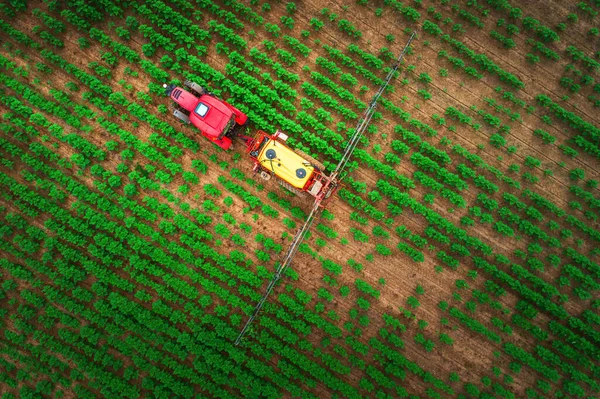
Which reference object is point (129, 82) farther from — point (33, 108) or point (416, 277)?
point (416, 277)

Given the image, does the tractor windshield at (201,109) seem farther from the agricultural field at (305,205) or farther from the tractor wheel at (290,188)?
the tractor wheel at (290,188)

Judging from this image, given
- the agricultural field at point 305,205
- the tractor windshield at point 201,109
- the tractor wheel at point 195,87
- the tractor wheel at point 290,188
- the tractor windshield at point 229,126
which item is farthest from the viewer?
the agricultural field at point 305,205

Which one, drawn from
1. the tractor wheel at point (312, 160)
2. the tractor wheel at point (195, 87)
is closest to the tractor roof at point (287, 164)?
the tractor wheel at point (312, 160)

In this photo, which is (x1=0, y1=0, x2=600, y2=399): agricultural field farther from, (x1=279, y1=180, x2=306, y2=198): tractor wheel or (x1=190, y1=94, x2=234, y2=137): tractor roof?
(x1=190, y1=94, x2=234, y2=137): tractor roof

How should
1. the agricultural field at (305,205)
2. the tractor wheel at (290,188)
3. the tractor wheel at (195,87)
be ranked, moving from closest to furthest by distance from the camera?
the tractor wheel at (195,87) < the tractor wheel at (290,188) < the agricultural field at (305,205)

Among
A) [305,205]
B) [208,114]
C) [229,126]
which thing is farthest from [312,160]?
[208,114]

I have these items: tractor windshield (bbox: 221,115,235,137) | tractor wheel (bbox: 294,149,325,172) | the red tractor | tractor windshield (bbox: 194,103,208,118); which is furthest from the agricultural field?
tractor windshield (bbox: 194,103,208,118)
